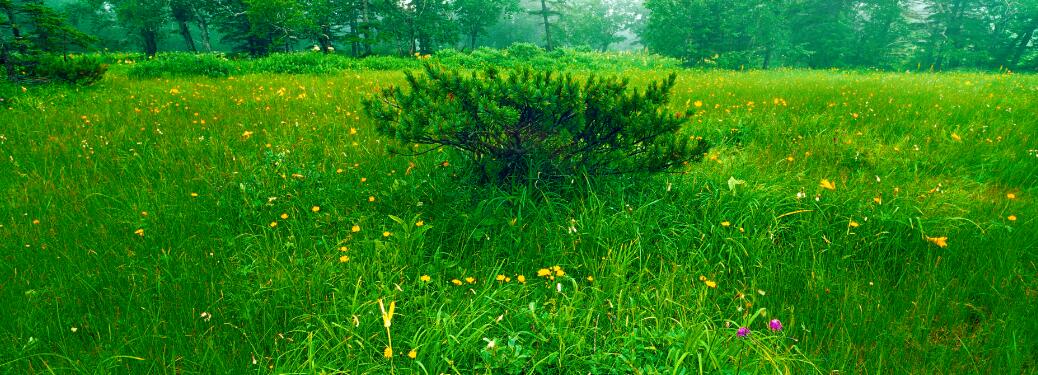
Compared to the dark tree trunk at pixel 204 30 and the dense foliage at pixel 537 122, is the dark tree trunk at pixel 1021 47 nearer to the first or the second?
the dense foliage at pixel 537 122

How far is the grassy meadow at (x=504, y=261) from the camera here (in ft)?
6.25

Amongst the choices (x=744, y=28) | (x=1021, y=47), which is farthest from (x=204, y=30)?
(x=1021, y=47)

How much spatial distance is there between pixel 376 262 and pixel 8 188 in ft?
10.6

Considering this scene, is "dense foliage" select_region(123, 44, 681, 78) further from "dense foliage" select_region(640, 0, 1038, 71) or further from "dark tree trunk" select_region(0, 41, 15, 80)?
"dense foliage" select_region(640, 0, 1038, 71)

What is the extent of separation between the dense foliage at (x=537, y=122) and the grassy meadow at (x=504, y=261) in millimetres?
216

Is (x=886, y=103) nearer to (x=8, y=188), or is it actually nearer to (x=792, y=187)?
(x=792, y=187)

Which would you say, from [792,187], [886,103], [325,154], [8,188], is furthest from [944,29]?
[8,188]

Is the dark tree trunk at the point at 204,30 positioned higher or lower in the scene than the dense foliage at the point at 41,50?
higher

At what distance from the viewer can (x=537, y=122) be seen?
3.09 metres

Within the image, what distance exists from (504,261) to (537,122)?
984mm

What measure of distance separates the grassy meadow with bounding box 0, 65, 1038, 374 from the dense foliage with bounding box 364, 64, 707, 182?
0.22 m

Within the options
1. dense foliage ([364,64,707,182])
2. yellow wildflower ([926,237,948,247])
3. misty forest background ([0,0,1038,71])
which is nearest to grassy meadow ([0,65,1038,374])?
yellow wildflower ([926,237,948,247])

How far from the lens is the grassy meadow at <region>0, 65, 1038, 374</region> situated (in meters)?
1.91

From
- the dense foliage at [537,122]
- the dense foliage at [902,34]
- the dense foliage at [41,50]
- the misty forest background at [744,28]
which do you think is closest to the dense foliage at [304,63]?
the misty forest background at [744,28]
